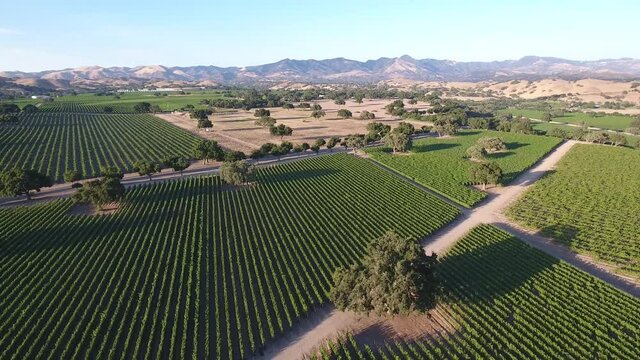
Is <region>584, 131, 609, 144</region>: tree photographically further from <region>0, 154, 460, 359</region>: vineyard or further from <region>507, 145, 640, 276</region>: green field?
<region>0, 154, 460, 359</region>: vineyard

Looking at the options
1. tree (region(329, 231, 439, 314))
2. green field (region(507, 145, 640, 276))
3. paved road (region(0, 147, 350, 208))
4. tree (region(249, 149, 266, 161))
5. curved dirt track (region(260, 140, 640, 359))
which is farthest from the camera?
tree (region(249, 149, 266, 161))

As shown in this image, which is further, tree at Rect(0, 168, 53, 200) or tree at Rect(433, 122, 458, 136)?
tree at Rect(433, 122, 458, 136)

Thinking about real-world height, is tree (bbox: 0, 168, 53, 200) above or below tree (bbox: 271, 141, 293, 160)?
above

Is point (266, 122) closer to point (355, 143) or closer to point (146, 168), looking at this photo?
point (355, 143)

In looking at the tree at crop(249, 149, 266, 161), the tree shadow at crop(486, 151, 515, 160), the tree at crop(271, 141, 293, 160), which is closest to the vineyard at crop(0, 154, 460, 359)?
the tree at crop(249, 149, 266, 161)

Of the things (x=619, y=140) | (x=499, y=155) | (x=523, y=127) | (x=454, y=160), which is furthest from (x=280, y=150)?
(x=619, y=140)

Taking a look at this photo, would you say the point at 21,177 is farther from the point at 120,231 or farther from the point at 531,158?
the point at 531,158
